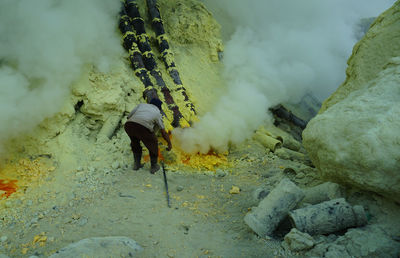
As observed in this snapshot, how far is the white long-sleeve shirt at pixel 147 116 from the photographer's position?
3.99 m

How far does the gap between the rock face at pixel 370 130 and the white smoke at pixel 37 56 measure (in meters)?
4.19

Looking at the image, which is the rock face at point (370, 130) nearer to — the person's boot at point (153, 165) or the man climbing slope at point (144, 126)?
the man climbing slope at point (144, 126)

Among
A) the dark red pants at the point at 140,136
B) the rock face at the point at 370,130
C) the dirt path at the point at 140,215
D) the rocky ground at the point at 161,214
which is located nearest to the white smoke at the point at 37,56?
the rocky ground at the point at 161,214

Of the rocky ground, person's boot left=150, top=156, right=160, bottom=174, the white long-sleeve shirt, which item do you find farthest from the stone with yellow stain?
the white long-sleeve shirt

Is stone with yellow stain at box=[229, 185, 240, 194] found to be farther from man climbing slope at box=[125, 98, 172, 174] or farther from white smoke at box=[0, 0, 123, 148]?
white smoke at box=[0, 0, 123, 148]

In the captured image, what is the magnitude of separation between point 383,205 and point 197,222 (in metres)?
2.04

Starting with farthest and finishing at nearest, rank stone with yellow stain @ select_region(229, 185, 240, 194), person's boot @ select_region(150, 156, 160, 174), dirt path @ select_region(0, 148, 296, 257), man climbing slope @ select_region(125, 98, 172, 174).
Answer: person's boot @ select_region(150, 156, 160, 174) < man climbing slope @ select_region(125, 98, 172, 174) < stone with yellow stain @ select_region(229, 185, 240, 194) < dirt path @ select_region(0, 148, 296, 257)

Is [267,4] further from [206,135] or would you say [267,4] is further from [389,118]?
[389,118]

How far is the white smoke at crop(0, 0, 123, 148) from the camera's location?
396 cm

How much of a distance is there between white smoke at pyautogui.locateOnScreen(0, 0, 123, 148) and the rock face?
4.19m

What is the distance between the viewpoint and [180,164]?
487 centimetres

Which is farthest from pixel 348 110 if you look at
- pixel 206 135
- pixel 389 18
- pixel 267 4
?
pixel 267 4

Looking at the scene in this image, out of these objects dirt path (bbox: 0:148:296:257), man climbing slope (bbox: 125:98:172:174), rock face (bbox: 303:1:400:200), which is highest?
rock face (bbox: 303:1:400:200)

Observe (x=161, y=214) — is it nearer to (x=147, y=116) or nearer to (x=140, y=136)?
(x=140, y=136)
